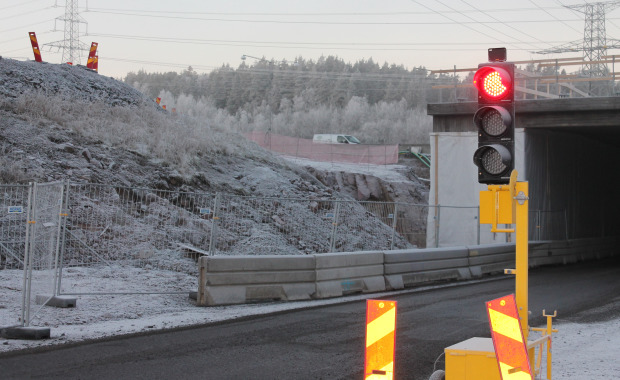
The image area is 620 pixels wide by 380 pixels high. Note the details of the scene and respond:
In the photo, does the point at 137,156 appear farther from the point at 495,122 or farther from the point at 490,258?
the point at 495,122

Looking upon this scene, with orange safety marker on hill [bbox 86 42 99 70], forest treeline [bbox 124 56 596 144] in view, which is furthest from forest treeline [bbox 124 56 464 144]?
orange safety marker on hill [bbox 86 42 99 70]

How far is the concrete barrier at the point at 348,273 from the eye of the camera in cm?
1487

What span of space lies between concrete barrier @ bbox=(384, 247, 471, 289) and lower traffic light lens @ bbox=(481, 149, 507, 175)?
33.2 feet

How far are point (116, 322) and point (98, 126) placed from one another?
1622 cm

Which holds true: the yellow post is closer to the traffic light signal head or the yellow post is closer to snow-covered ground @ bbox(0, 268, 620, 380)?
the traffic light signal head

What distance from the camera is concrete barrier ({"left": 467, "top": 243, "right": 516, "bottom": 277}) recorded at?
20453 mm

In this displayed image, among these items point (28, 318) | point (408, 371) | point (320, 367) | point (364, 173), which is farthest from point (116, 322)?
point (364, 173)

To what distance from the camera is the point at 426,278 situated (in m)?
18.2

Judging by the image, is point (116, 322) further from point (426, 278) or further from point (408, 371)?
point (426, 278)

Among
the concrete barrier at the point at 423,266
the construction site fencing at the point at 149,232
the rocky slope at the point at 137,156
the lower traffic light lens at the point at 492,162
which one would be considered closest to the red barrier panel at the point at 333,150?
the rocky slope at the point at 137,156

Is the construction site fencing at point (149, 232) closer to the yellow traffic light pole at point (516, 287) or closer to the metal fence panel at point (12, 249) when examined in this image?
the metal fence panel at point (12, 249)

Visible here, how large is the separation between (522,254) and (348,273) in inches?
370

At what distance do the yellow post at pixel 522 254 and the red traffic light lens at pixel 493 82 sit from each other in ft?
3.17

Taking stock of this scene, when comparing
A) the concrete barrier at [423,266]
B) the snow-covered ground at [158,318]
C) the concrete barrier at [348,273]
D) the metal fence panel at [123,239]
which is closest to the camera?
the snow-covered ground at [158,318]
